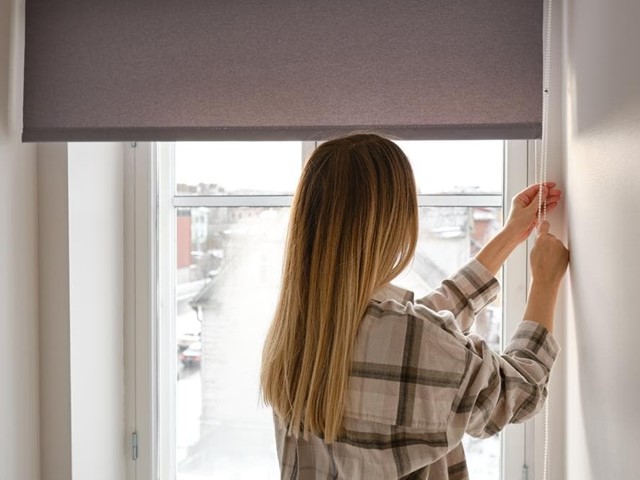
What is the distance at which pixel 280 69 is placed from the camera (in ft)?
5.03

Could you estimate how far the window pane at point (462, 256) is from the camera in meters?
1.65

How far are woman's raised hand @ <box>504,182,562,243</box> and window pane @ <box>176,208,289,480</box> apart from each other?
0.57 meters

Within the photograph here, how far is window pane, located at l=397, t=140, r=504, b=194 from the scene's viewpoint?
165 cm

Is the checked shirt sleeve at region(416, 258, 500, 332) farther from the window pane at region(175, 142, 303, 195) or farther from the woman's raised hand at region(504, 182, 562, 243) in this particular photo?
the window pane at region(175, 142, 303, 195)

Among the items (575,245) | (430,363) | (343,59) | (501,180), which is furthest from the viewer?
(501,180)

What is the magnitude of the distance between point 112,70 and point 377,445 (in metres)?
0.98

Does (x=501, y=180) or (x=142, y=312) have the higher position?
(x=501, y=180)

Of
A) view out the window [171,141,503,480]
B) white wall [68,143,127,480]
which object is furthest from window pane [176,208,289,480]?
white wall [68,143,127,480]

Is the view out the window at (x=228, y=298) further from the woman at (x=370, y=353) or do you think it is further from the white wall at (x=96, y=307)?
the woman at (x=370, y=353)

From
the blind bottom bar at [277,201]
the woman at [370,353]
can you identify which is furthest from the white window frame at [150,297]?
the woman at [370,353]

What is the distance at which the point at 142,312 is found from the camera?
1826 millimetres

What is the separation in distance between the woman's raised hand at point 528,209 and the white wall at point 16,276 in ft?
3.44

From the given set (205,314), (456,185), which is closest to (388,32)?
(456,185)

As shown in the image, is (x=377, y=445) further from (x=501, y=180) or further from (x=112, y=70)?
(x=112, y=70)
